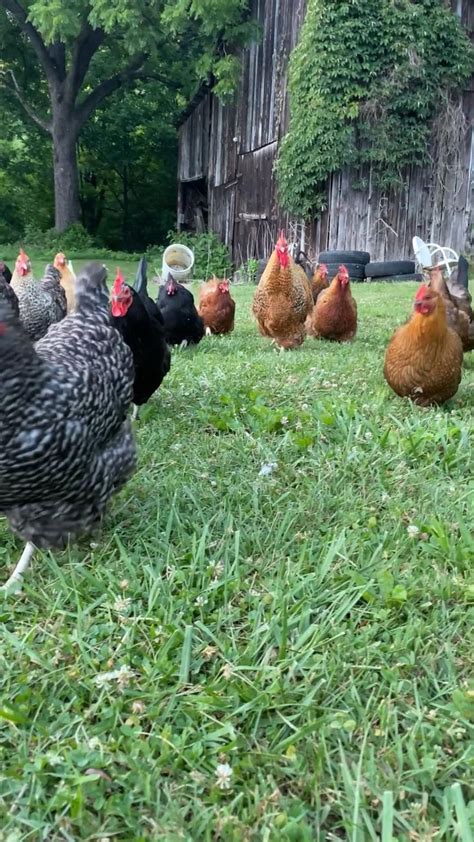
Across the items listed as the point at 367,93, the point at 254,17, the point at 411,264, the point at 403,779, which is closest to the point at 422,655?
the point at 403,779

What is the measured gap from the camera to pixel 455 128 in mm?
12500

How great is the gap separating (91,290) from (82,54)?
20.4 meters

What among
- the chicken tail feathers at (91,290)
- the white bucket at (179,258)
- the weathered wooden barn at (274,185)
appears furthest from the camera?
the white bucket at (179,258)

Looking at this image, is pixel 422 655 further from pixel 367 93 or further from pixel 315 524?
pixel 367 93

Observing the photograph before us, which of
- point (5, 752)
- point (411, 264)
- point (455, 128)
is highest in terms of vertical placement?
point (455, 128)

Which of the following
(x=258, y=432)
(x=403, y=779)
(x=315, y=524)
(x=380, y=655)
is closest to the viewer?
(x=403, y=779)

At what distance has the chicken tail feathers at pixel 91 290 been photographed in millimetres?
2707

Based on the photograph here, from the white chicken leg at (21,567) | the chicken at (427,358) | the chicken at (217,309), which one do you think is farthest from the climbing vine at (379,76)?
the white chicken leg at (21,567)

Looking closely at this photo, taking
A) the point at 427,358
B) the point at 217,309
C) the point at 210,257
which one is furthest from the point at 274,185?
the point at 427,358

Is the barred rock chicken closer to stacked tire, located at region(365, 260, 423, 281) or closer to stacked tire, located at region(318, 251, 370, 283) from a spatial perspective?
stacked tire, located at region(318, 251, 370, 283)

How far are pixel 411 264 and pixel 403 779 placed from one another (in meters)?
12.1

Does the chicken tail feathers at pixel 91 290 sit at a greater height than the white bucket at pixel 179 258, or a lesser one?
lesser

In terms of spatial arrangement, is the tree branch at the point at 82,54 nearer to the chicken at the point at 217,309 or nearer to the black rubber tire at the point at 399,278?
the black rubber tire at the point at 399,278

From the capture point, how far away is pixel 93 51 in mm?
19828
